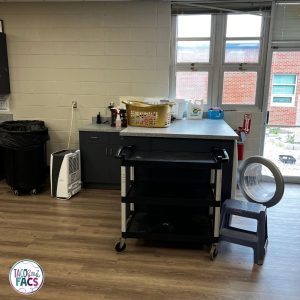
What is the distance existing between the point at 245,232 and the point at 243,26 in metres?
2.78

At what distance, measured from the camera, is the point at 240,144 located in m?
3.99

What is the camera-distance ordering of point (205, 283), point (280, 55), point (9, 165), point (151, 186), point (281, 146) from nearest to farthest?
point (205, 283) < point (151, 186) < point (9, 165) < point (280, 55) < point (281, 146)

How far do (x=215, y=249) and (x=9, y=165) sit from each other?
2.65 metres

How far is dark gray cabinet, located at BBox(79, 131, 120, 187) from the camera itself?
377 cm

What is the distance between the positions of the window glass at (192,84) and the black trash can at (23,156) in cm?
195

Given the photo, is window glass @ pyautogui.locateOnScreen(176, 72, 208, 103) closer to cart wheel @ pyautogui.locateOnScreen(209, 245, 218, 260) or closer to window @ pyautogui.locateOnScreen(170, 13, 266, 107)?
window @ pyautogui.locateOnScreen(170, 13, 266, 107)

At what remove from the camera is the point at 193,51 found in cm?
407

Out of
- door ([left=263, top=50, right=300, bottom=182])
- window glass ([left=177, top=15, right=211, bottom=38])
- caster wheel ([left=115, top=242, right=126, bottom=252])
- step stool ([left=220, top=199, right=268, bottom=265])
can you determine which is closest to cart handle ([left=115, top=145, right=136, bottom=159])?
caster wheel ([left=115, top=242, right=126, bottom=252])

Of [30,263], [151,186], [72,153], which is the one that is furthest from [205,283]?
[72,153]

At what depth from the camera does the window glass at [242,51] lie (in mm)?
3961

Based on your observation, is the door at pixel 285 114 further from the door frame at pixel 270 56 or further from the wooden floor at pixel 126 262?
the wooden floor at pixel 126 262

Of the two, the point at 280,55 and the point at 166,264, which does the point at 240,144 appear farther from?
the point at 166,264

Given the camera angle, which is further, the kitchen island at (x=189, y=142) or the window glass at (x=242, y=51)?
the window glass at (x=242, y=51)

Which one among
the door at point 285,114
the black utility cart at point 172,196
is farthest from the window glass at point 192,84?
the black utility cart at point 172,196
